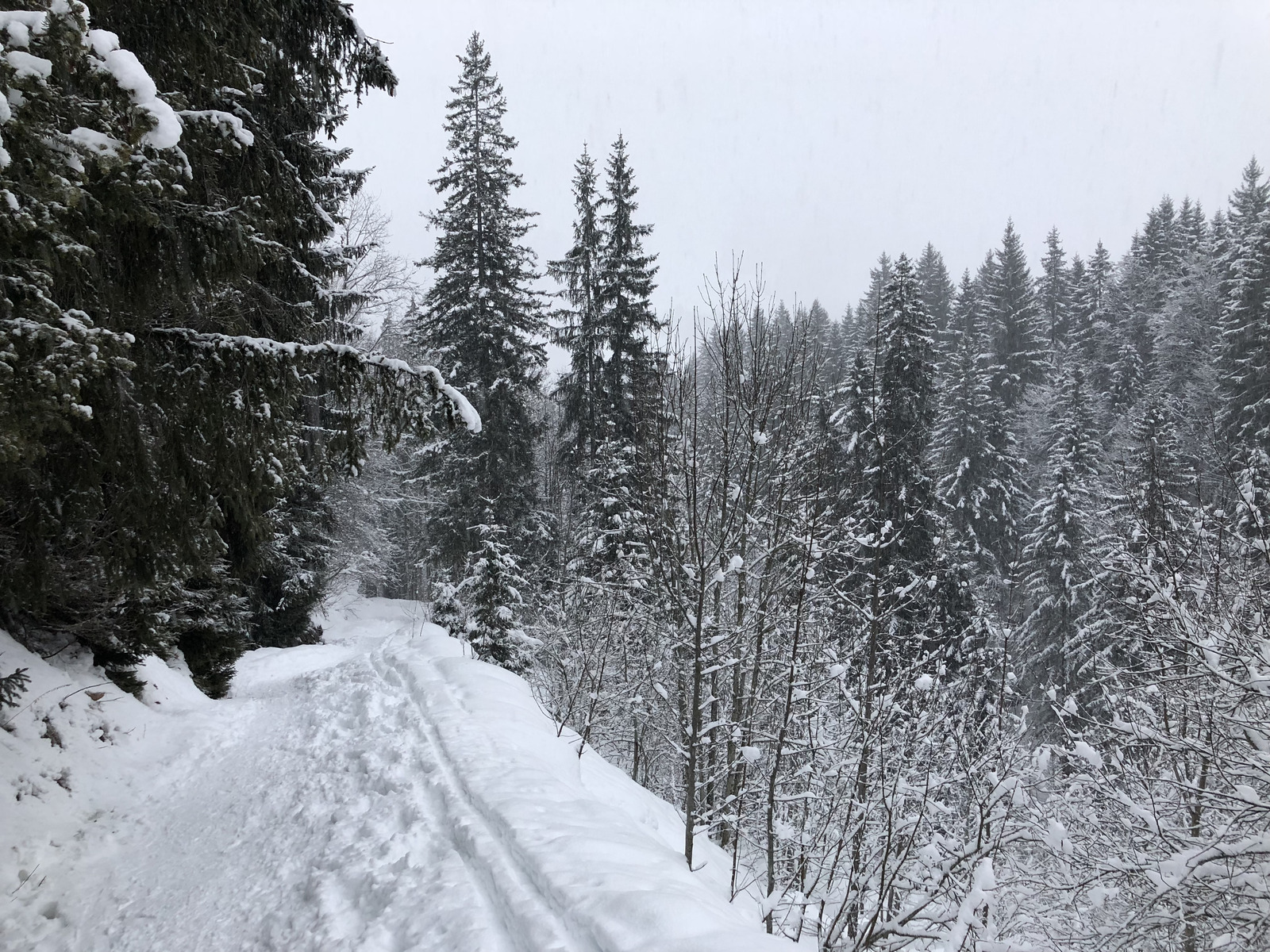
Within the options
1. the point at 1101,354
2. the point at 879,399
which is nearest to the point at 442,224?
the point at 879,399

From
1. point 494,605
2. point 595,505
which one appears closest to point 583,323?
point 595,505

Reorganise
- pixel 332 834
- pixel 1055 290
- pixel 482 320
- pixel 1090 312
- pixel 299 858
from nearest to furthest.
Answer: pixel 299 858 < pixel 332 834 < pixel 482 320 < pixel 1090 312 < pixel 1055 290

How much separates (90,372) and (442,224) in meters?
17.0

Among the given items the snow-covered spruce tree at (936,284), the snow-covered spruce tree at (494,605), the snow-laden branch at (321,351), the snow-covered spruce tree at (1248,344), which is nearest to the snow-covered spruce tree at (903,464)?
the snow-covered spruce tree at (494,605)

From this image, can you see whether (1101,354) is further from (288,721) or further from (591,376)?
(288,721)

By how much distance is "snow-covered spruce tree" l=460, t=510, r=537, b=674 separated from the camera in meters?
15.0

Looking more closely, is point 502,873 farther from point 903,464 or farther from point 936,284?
point 936,284

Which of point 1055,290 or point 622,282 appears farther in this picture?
point 1055,290

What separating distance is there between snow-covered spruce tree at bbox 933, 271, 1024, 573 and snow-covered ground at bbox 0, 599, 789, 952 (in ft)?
83.0

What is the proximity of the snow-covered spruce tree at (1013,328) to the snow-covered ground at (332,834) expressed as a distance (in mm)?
41069

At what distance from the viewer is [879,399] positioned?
19703mm

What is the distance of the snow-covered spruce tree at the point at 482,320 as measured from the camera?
59.9ft

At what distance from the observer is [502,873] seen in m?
3.96

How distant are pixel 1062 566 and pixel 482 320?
73.1 ft
